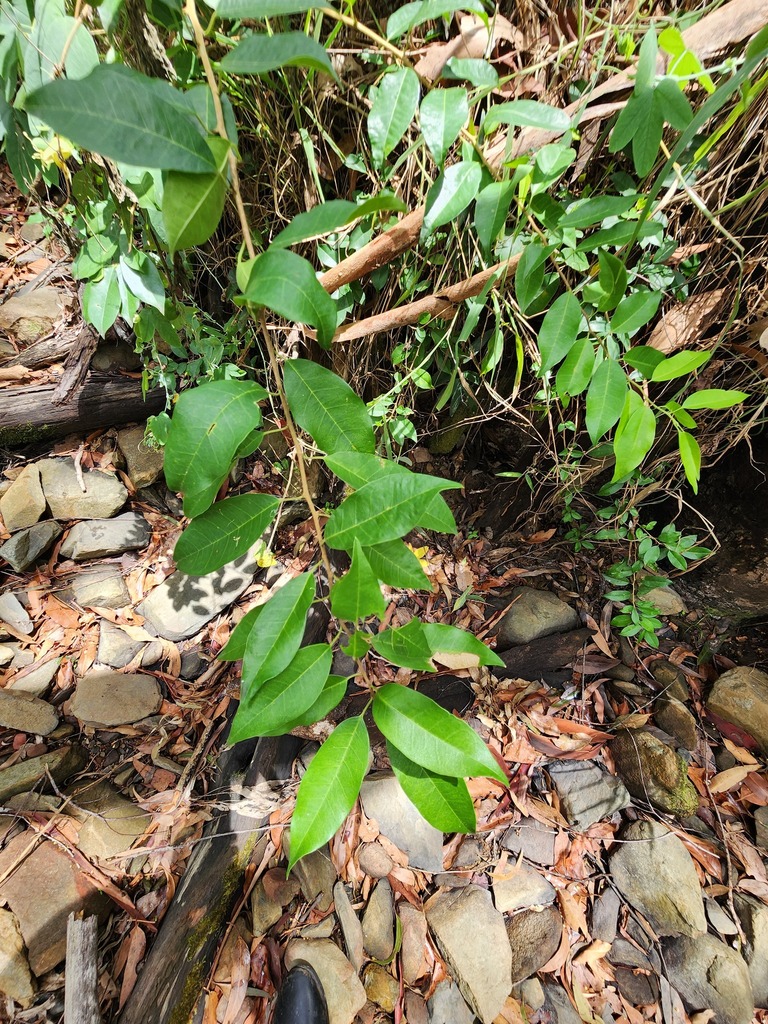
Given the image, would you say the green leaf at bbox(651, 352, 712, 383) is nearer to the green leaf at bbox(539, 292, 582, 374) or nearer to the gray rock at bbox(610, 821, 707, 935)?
the green leaf at bbox(539, 292, 582, 374)

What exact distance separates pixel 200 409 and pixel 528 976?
1513 mm

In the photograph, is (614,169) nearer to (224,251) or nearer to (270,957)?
(224,251)

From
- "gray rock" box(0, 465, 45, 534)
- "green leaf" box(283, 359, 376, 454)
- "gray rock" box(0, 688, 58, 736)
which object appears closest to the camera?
"green leaf" box(283, 359, 376, 454)

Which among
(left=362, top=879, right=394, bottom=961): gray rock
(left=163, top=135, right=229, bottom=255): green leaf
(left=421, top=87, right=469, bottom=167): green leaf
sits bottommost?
(left=362, top=879, right=394, bottom=961): gray rock

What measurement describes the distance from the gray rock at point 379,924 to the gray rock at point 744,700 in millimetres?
1109

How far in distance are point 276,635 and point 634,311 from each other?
0.71 meters

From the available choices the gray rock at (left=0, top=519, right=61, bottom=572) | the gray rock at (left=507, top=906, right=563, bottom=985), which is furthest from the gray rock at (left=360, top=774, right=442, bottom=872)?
the gray rock at (left=0, top=519, right=61, bottom=572)

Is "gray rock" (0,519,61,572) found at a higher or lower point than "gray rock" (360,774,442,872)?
higher

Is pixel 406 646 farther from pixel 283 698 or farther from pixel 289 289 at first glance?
pixel 289 289

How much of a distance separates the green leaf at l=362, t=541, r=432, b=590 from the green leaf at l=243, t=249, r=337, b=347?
234mm

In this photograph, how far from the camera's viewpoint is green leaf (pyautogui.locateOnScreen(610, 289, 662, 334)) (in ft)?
2.36

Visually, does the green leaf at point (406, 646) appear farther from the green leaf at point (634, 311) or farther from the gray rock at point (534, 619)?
the gray rock at point (534, 619)

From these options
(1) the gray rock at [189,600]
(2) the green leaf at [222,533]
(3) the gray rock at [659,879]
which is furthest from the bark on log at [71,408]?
(3) the gray rock at [659,879]

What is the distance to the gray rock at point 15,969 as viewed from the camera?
97 cm
